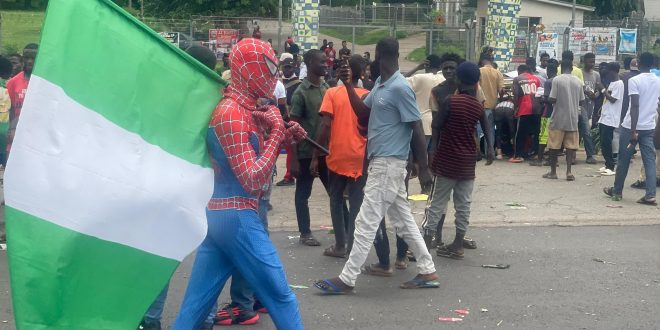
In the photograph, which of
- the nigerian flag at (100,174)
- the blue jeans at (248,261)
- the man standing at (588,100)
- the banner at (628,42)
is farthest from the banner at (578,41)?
the nigerian flag at (100,174)

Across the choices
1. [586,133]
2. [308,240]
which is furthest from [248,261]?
[586,133]

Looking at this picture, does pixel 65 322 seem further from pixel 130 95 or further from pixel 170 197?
pixel 130 95

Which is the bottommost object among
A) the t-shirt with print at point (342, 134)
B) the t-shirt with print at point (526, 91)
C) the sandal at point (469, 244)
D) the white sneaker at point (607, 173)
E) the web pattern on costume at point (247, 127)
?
the white sneaker at point (607, 173)

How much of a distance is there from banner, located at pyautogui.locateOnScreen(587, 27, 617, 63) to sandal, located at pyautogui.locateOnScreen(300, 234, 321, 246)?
1532 centimetres

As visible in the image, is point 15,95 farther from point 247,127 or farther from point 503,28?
point 503,28

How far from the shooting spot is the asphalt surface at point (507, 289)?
21.4 ft

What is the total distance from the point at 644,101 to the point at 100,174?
8498mm

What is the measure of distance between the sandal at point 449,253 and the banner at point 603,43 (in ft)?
49.8

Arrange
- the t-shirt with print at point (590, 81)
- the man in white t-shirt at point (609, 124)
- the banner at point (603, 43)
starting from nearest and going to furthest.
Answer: the man in white t-shirt at point (609, 124)
the t-shirt with print at point (590, 81)
the banner at point (603, 43)

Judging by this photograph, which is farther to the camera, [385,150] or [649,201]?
[649,201]

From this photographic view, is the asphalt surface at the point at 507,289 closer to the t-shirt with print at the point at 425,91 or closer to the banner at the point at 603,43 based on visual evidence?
the t-shirt with print at the point at 425,91

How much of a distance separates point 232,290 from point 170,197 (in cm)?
221

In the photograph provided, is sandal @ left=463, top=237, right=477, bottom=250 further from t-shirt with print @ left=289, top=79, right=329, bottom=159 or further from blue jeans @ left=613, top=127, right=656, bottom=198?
blue jeans @ left=613, top=127, right=656, bottom=198

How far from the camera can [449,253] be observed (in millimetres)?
8352
